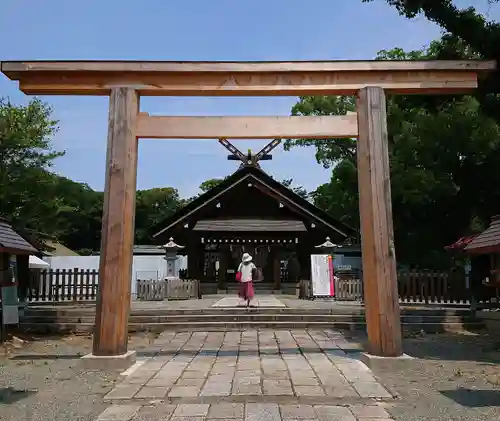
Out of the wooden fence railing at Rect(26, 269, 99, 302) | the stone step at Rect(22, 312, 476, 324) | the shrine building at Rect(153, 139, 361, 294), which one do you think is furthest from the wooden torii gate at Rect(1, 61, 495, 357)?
Result: the shrine building at Rect(153, 139, 361, 294)

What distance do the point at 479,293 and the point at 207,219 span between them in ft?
40.4

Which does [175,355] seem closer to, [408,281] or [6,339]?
[6,339]

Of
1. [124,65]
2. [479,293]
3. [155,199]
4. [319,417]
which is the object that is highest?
[155,199]

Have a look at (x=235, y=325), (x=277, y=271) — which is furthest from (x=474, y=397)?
(x=277, y=271)

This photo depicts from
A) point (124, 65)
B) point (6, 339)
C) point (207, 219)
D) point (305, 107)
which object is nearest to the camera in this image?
point (124, 65)

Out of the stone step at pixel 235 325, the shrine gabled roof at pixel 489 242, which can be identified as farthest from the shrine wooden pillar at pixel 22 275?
the shrine gabled roof at pixel 489 242

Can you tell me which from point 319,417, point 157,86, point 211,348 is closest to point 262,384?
point 319,417

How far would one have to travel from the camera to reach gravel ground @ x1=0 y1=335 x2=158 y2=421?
5.25 m

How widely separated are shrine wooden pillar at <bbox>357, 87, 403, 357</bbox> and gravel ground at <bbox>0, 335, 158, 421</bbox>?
3.83m

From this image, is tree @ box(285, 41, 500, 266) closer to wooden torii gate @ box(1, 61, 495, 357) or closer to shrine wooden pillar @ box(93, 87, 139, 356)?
wooden torii gate @ box(1, 61, 495, 357)

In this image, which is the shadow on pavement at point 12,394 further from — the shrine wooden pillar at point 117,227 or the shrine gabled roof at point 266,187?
the shrine gabled roof at point 266,187

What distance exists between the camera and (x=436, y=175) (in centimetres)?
2689

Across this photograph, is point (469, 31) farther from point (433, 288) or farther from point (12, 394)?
point (12, 394)

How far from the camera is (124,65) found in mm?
7980
